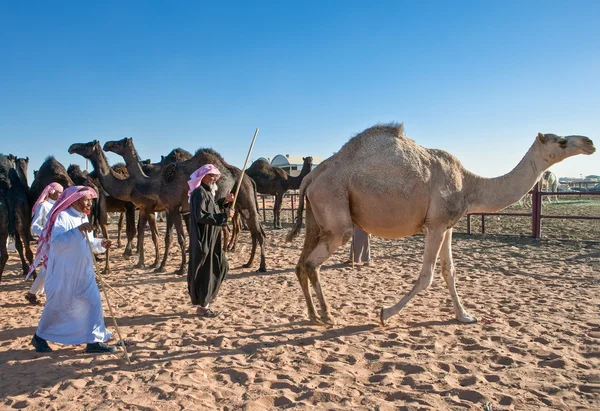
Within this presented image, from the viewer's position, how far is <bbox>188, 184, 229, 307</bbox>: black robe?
203 inches

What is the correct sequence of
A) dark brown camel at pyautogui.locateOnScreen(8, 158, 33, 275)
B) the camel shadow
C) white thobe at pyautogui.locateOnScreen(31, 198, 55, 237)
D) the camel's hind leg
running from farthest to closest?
the camel shadow, dark brown camel at pyautogui.locateOnScreen(8, 158, 33, 275), white thobe at pyautogui.locateOnScreen(31, 198, 55, 237), the camel's hind leg

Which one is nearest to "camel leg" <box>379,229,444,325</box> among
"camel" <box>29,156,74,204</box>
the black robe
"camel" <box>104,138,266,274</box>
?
the black robe

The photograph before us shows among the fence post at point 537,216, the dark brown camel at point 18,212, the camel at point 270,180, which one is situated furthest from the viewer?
the camel at point 270,180

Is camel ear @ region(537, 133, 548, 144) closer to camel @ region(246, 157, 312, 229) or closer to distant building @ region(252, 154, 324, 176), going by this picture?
camel @ region(246, 157, 312, 229)

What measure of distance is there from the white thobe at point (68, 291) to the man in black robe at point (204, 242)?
126 centimetres

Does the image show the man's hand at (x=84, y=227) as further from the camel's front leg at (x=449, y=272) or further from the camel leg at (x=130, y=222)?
the camel leg at (x=130, y=222)

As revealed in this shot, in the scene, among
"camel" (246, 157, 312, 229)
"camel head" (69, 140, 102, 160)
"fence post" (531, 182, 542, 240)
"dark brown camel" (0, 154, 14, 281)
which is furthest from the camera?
"camel" (246, 157, 312, 229)

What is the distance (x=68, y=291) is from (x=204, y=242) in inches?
63.3

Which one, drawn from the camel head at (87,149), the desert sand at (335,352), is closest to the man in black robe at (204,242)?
the desert sand at (335,352)

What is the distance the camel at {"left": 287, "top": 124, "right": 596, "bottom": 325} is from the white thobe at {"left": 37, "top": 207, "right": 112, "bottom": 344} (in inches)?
92.1

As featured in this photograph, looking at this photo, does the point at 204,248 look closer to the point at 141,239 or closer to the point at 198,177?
the point at 198,177

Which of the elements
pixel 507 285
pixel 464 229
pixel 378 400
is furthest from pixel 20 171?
pixel 464 229

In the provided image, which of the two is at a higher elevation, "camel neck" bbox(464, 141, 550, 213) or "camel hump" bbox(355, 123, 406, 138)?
"camel hump" bbox(355, 123, 406, 138)

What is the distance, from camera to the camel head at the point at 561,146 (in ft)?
15.7
